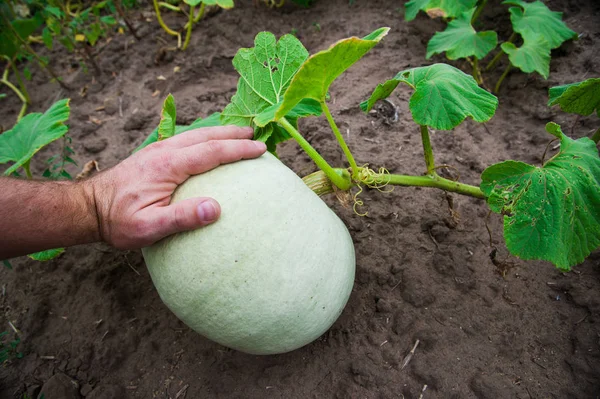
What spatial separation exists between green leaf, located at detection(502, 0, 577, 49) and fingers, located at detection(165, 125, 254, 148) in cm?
220

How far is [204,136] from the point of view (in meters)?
1.61

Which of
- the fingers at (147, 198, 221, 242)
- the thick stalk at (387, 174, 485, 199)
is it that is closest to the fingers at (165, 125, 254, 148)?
the fingers at (147, 198, 221, 242)

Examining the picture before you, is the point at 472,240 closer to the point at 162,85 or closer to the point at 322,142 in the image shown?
the point at 322,142

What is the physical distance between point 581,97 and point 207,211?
64.3 inches

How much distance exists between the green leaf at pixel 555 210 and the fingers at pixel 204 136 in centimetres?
104

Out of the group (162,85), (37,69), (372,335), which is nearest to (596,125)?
(372,335)

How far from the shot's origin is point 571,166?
4.85 ft

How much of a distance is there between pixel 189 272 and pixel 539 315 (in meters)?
1.52

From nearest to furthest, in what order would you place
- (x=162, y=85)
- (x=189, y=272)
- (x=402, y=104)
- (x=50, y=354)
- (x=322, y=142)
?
1. (x=189, y=272)
2. (x=50, y=354)
3. (x=322, y=142)
4. (x=402, y=104)
5. (x=162, y=85)

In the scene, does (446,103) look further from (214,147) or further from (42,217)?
(42,217)

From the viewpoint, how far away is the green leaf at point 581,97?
1.62 metres

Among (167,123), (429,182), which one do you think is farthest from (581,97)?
(167,123)

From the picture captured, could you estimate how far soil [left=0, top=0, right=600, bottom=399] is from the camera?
1.67m

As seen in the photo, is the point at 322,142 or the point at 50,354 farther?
the point at 322,142
